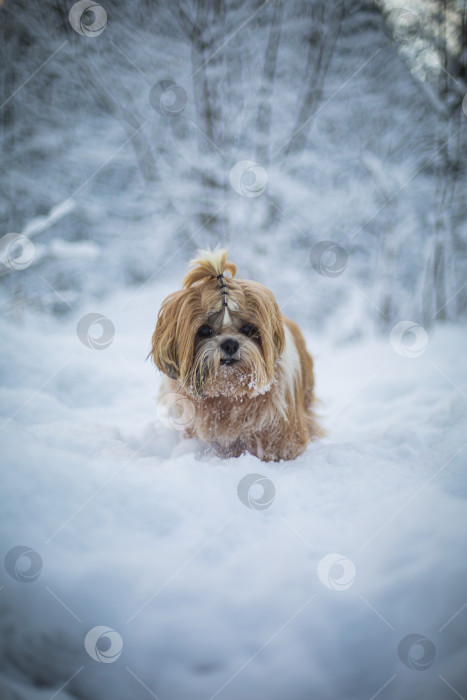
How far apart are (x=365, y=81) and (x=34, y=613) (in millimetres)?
4113

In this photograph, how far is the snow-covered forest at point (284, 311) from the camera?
4.25 feet

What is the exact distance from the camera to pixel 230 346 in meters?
1.94

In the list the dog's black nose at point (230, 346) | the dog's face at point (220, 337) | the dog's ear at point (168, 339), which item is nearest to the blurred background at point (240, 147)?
the dog's ear at point (168, 339)

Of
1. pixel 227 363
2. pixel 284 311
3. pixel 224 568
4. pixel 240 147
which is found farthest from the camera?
pixel 284 311

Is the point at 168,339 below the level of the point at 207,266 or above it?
below

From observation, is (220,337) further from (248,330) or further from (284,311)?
(284,311)

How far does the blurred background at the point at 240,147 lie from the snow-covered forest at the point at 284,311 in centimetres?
2

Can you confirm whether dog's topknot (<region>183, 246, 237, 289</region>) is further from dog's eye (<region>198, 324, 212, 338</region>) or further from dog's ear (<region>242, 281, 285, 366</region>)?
A: dog's eye (<region>198, 324, 212, 338</region>)

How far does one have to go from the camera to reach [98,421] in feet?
7.87

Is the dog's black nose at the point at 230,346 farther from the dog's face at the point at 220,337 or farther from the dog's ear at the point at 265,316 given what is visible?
the dog's ear at the point at 265,316

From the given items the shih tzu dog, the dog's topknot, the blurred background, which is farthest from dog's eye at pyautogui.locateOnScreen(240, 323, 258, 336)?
the blurred background

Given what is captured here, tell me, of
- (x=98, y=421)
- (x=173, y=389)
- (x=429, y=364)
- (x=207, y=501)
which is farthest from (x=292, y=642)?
(x=429, y=364)

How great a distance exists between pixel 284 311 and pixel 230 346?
313 centimetres

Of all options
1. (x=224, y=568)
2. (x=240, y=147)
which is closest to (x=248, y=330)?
(x=224, y=568)
